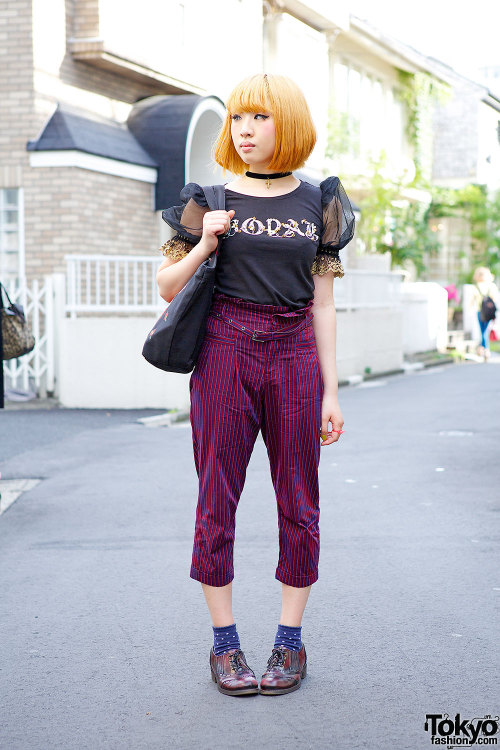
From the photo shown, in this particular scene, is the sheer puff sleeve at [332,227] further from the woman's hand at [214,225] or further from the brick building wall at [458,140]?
the brick building wall at [458,140]

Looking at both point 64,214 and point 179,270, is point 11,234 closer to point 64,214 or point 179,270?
point 64,214

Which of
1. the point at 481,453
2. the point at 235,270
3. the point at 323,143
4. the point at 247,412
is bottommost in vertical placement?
the point at 481,453

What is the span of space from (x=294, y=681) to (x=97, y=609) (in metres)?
1.32

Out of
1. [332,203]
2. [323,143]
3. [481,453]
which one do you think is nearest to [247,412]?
[332,203]

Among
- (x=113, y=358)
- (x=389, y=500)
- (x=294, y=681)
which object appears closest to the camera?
(x=294, y=681)

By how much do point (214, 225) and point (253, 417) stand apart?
2.15 feet

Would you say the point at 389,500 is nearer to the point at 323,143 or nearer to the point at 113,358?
the point at 113,358

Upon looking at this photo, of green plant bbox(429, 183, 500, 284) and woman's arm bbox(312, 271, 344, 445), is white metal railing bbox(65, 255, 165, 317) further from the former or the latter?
green plant bbox(429, 183, 500, 284)

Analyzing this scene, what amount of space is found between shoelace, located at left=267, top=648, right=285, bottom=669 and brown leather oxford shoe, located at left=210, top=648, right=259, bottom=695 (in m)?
0.07

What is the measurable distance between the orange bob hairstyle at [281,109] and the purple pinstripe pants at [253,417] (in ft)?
1.61

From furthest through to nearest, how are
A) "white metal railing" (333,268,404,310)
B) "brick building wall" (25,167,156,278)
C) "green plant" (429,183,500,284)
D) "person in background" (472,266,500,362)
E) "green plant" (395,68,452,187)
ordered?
1. "green plant" (429,183,500,284)
2. "green plant" (395,68,452,187)
3. "person in background" (472,266,500,362)
4. "white metal railing" (333,268,404,310)
5. "brick building wall" (25,167,156,278)

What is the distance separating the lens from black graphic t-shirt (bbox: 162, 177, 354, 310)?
3.58 meters

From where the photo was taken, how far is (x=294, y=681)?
3.71m

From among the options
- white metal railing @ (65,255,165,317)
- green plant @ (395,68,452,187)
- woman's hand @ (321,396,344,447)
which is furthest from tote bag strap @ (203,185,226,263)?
green plant @ (395,68,452,187)
